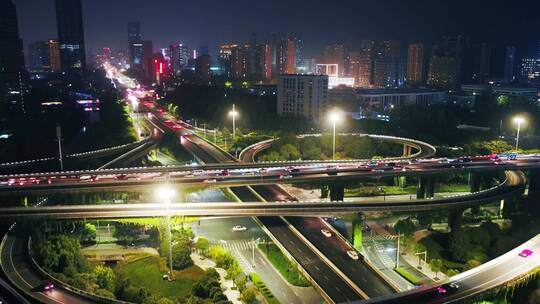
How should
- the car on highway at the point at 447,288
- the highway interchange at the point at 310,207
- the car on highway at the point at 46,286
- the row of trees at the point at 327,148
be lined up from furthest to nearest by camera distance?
the row of trees at the point at 327,148 → the highway interchange at the point at 310,207 → the car on highway at the point at 46,286 → the car on highway at the point at 447,288

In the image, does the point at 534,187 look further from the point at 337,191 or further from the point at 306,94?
the point at 306,94

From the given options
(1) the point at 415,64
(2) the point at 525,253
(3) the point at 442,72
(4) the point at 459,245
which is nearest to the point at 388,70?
(1) the point at 415,64

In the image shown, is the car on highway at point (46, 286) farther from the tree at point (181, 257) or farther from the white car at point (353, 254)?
the white car at point (353, 254)

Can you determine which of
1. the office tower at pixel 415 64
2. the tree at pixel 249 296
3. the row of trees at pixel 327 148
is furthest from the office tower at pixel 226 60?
the tree at pixel 249 296

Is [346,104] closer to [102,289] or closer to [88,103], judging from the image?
[88,103]

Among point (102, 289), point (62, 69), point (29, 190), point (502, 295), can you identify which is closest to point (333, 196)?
point (502, 295)

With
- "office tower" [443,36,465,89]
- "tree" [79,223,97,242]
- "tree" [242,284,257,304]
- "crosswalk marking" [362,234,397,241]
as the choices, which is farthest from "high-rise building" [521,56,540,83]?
"tree" [242,284,257,304]
